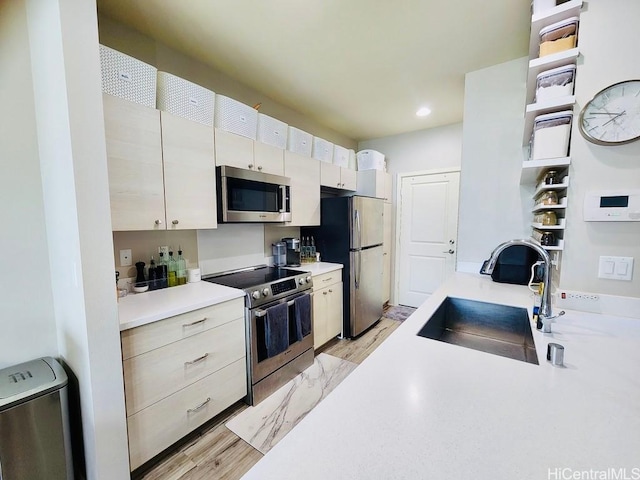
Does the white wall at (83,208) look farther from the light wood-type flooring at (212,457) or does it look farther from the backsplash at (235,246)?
the backsplash at (235,246)

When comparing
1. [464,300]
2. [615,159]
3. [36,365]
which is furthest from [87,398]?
[615,159]

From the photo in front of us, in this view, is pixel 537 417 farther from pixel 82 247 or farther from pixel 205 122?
pixel 205 122

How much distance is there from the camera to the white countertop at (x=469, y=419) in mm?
526

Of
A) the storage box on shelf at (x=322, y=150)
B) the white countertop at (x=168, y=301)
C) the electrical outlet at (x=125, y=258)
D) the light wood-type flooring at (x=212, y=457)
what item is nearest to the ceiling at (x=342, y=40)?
the storage box on shelf at (x=322, y=150)

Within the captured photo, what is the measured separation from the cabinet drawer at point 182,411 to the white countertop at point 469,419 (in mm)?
1267

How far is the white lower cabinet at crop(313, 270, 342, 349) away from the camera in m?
2.63

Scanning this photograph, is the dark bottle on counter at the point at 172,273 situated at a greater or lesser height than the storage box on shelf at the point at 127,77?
lesser

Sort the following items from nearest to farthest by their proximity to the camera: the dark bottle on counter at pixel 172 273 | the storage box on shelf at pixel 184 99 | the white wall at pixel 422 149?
the storage box on shelf at pixel 184 99 → the dark bottle on counter at pixel 172 273 → the white wall at pixel 422 149

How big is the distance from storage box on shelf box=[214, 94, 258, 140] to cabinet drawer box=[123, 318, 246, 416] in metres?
1.45

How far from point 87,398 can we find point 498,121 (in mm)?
3153

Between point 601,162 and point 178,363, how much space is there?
243 cm

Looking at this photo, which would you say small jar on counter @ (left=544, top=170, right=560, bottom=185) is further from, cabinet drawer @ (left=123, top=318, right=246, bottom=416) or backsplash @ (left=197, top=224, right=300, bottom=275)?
backsplash @ (left=197, top=224, right=300, bottom=275)

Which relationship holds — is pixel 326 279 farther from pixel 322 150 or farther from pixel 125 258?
pixel 125 258

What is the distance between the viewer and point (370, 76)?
2410mm
